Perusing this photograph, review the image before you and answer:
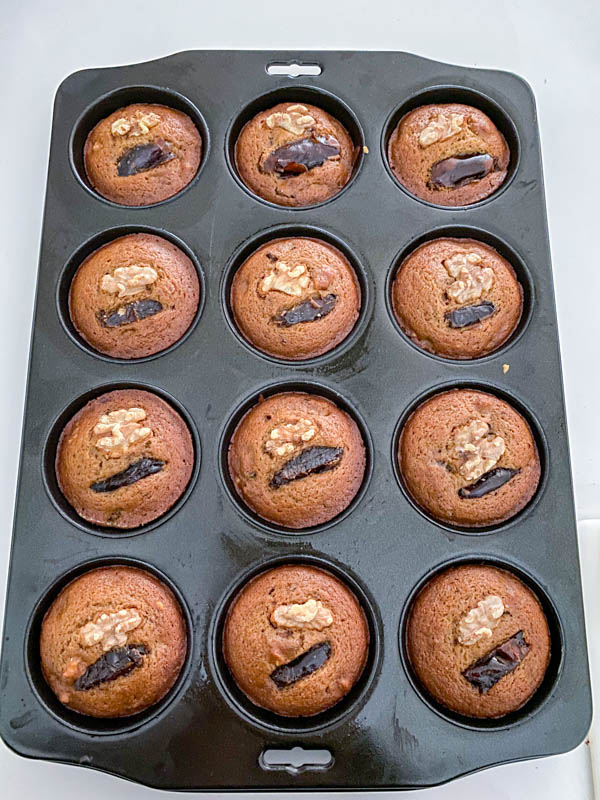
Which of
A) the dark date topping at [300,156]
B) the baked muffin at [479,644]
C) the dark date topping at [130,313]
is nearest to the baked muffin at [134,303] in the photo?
the dark date topping at [130,313]

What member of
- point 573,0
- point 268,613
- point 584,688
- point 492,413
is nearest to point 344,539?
point 268,613

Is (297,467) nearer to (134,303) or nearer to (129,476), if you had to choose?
(129,476)

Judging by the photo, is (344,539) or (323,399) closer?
(344,539)

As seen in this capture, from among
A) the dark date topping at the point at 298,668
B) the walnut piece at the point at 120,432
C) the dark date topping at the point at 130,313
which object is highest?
the dark date topping at the point at 130,313

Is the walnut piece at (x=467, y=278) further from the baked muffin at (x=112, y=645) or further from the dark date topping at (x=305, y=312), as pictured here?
the baked muffin at (x=112, y=645)

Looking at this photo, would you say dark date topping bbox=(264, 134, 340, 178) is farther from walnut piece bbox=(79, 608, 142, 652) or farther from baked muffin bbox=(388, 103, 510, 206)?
walnut piece bbox=(79, 608, 142, 652)

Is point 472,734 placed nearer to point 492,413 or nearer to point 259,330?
point 492,413

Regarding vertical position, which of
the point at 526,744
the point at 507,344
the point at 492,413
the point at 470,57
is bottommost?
the point at 526,744

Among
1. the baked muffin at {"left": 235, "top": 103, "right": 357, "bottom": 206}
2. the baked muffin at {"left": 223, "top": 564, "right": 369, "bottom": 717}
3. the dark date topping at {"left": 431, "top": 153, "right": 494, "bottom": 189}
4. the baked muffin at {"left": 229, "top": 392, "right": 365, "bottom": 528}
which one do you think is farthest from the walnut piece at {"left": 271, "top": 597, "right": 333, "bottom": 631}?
the dark date topping at {"left": 431, "top": 153, "right": 494, "bottom": 189}
